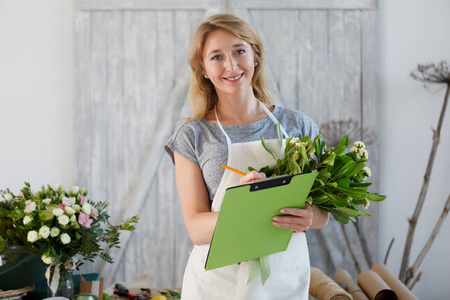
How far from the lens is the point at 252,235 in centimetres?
137

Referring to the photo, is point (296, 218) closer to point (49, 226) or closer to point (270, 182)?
point (270, 182)

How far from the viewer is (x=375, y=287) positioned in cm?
275

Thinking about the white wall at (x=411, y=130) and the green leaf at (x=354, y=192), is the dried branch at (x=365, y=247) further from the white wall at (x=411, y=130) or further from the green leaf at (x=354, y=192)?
the green leaf at (x=354, y=192)

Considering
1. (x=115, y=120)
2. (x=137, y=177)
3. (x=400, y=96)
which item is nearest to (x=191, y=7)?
(x=115, y=120)

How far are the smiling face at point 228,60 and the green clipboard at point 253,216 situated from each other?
0.52m

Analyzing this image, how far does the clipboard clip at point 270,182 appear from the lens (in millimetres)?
1223

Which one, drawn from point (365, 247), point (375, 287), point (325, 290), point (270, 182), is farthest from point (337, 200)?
point (365, 247)

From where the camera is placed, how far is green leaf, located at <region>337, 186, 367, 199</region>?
1367mm

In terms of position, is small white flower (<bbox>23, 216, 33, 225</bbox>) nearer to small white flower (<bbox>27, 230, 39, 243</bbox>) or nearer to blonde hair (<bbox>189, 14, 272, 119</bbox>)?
small white flower (<bbox>27, 230, 39, 243</bbox>)

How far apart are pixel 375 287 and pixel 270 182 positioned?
6.00 feet

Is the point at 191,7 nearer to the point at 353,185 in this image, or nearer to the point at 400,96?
the point at 400,96

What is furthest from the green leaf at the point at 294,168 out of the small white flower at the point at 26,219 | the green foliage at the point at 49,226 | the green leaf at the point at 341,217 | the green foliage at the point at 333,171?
the small white flower at the point at 26,219

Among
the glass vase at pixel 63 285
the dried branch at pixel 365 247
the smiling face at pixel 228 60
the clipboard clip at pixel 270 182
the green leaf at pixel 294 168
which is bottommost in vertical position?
the dried branch at pixel 365 247

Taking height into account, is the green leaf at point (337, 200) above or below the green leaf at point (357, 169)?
below
